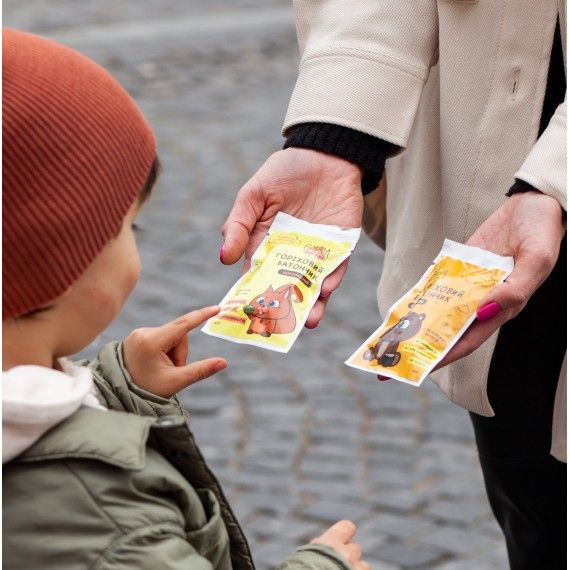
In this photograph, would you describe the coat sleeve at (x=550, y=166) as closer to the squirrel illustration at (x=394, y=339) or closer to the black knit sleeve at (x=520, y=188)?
Result: the black knit sleeve at (x=520, y=188)

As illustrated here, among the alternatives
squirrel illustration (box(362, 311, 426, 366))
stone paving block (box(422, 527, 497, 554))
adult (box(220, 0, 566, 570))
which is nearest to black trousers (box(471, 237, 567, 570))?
adult (box(220, 0, 566, 570))

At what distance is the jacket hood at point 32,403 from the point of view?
1.45m

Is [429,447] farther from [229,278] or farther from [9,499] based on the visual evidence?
[9,499]

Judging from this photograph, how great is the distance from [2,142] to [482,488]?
2.45 m

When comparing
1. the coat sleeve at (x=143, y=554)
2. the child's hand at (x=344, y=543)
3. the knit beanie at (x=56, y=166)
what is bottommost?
the child's hand at (x=344, y=543)

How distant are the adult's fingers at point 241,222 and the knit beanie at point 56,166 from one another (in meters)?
0.76

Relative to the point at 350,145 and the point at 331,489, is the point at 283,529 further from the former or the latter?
the point at 350,145

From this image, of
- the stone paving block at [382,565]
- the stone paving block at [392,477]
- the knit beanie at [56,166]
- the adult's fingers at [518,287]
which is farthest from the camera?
the stone paving block at [392,477]

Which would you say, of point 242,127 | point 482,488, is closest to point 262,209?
point 482,488

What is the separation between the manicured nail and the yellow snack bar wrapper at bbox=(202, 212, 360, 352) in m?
0.36

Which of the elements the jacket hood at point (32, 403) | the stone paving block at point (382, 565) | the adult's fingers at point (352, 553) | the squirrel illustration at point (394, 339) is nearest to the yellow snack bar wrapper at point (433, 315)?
the squirrel illustration at point (394, 339)

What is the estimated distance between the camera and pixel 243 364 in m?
4.28

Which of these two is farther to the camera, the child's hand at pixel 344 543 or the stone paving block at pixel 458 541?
the stone paving block at pixel 458 541

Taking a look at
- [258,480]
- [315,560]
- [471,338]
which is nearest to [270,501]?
[258,480]
